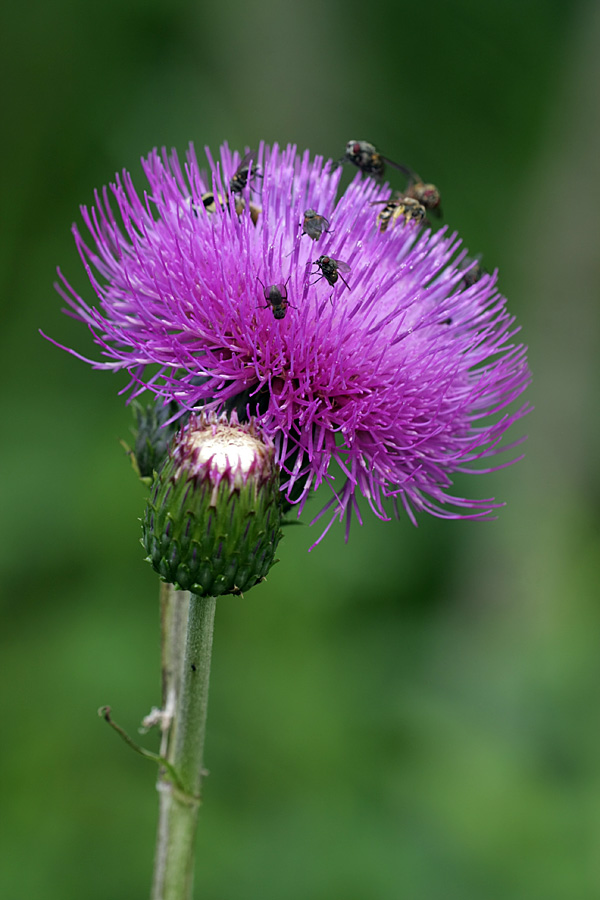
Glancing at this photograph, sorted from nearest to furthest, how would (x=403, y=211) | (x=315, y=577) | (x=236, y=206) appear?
(x=236, y=206), (x=403, y=211), (x=315, y=577)

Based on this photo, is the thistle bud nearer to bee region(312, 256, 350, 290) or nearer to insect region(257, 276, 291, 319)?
insect region(257, 276, 291, 319)

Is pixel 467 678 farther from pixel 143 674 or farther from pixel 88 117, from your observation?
pixel 88 117

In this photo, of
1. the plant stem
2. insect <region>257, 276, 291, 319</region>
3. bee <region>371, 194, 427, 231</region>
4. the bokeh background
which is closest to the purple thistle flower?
insect <region>257, 276, 291, 319</region>

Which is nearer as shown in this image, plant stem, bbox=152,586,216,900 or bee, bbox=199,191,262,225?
plant stem, bbox=152,586,216,900

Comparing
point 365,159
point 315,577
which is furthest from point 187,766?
point 315,577

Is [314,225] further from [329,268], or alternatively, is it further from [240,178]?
[240,178]
